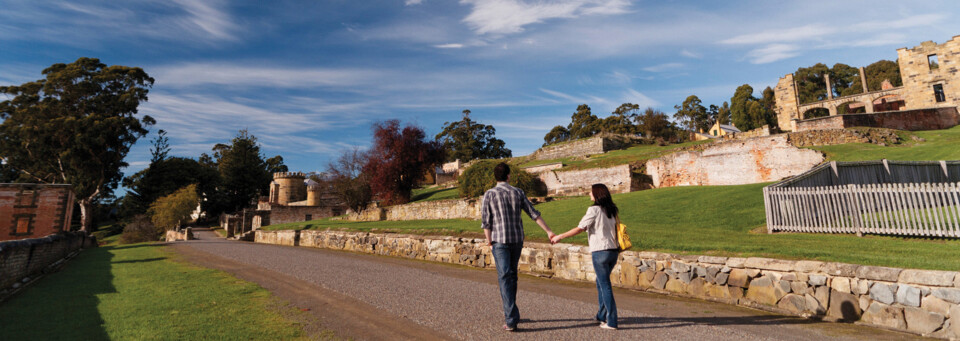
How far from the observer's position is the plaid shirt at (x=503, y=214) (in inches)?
179

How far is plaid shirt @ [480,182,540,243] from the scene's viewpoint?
456 cm

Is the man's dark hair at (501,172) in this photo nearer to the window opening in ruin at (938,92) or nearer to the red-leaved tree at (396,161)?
the red-leaved tree at (396,161)

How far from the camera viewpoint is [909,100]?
120ft

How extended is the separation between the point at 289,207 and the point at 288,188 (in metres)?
14.4

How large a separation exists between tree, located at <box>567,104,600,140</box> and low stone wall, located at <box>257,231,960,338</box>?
64.8 m

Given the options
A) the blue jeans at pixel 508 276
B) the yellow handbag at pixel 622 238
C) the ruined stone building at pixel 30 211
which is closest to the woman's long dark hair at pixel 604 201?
the yellow handbag at pixel 622 238

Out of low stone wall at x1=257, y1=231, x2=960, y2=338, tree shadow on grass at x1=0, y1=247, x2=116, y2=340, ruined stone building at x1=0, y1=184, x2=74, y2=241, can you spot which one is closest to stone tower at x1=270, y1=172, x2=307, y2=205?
ruined stone building at x1=0, y1=184, x2=74, y2=241

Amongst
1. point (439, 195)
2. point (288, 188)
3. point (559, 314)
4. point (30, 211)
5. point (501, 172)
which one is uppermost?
point (288, 188)

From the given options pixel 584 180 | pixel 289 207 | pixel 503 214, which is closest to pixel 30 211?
pixel 289 207

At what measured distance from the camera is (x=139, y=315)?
4.98 meters

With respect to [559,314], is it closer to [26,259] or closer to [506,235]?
[506,235]

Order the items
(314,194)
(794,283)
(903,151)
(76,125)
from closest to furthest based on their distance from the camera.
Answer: (794,283), (903,151), (76,125), (314,194)

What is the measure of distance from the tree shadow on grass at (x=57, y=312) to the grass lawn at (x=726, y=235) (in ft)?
28.3

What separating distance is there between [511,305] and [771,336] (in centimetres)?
290
